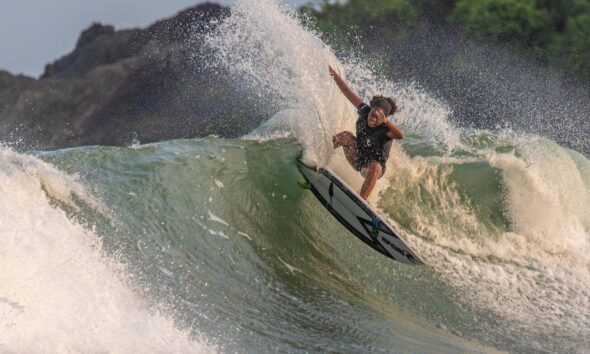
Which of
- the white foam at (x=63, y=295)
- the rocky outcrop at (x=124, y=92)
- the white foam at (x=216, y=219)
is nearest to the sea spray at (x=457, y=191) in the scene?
the white foam at (x=216, y=219)

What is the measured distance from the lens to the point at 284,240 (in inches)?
340

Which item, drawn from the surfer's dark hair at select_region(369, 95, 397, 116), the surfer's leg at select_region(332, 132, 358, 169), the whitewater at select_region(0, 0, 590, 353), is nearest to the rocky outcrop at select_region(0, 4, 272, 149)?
the whitewater at select_region(0, 0, 590, 353)

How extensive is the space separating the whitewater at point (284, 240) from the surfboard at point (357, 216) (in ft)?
0.68

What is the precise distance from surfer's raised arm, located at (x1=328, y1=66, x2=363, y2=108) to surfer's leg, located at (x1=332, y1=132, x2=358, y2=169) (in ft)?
1.13

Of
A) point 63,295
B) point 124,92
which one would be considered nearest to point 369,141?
point 63,295

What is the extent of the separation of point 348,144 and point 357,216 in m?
0.88

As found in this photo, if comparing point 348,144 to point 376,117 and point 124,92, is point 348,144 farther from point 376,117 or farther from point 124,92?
point 124,92

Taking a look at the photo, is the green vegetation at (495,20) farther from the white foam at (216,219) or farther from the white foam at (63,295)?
the white foam at (63,295)

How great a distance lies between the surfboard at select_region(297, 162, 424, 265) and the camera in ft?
26.2

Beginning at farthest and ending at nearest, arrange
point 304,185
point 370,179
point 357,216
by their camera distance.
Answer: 1. point 304,185
2. point 370,179
3. point 357,216

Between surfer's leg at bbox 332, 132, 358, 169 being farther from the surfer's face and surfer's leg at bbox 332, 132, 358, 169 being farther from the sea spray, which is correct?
the surfer's face

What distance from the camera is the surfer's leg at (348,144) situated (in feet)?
28.4

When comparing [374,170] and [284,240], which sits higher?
[374,170]

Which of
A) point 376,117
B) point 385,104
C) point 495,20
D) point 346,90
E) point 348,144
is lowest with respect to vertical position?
point 348,144
